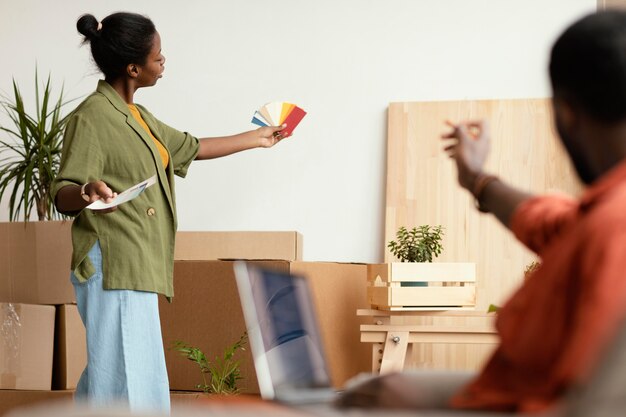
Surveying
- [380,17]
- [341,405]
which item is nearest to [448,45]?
[380,17]

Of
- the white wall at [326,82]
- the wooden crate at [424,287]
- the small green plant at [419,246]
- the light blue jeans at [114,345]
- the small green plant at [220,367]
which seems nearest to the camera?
the light blue jeans at [114,345]

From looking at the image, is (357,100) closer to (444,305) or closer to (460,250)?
(460,250)

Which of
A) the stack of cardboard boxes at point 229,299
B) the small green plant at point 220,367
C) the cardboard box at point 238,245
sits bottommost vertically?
the small green plant at point 220,367

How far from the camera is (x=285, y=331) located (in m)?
1.23

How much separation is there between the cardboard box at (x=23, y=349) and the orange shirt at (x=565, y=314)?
8.08 feet

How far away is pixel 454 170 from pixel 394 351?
878mm

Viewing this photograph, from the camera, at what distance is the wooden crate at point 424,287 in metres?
3.37

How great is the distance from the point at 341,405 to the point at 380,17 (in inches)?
122

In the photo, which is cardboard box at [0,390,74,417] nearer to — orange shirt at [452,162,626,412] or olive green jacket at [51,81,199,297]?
olive green jacket at [51,81,199,297]

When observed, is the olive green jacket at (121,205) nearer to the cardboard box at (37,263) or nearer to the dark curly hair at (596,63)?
the cardboard box at (37,263)

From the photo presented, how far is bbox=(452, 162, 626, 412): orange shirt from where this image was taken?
76 centimetres

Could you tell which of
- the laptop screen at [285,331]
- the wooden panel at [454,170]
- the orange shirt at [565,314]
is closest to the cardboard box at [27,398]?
the wooden panel at [454,170]

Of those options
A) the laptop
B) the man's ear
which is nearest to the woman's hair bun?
the man's ear

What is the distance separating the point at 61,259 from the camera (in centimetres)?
329
